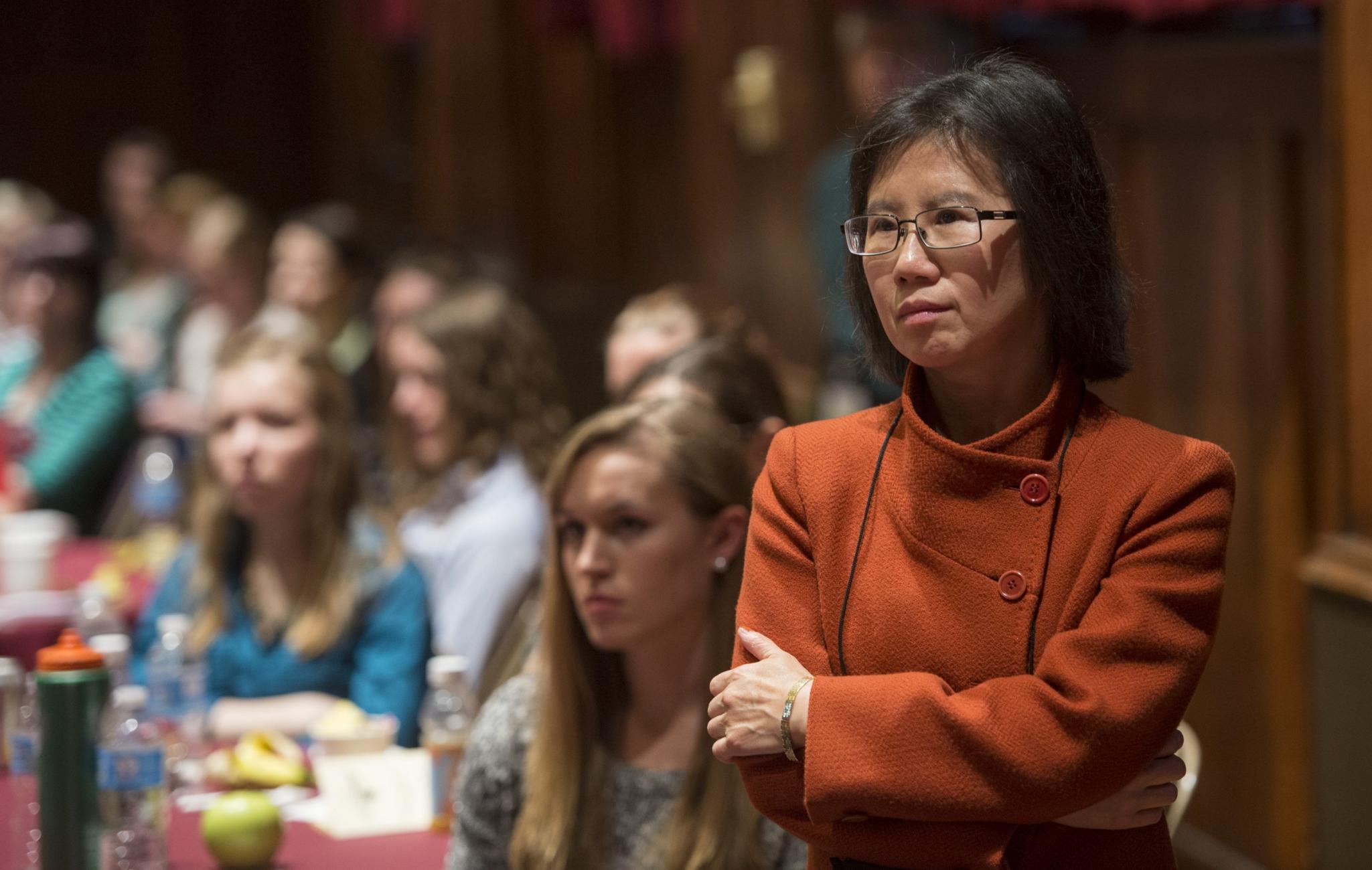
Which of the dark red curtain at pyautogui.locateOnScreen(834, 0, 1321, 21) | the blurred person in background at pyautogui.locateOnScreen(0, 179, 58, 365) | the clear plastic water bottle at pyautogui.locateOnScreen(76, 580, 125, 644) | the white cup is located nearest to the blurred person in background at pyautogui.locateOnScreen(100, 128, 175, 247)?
the blurred person in background at pyautogui.locateOnScreen(0, 179, 58, 365)

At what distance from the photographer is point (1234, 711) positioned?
3.97 meters

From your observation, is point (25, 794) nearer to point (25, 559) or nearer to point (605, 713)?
point (605, 713)

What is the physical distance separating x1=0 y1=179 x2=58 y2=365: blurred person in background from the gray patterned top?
156 inches

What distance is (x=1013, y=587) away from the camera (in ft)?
4.59

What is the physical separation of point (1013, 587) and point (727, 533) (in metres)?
0.90

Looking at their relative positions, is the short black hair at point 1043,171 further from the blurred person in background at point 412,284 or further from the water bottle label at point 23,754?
the blurred person in background at point 412,284

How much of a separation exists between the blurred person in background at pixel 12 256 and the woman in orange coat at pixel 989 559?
190 inches

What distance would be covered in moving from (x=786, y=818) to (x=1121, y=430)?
1.44ft

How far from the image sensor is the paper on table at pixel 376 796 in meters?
2.50

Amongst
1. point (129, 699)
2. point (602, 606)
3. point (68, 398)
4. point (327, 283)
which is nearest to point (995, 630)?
point (602, 606)

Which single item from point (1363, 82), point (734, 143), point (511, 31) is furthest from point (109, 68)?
point (1363, 82)

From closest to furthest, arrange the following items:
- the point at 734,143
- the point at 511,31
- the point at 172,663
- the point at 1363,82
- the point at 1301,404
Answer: the point at 1363,82 → the point at 172,663 → the point at 1301,404 → the point at 734,143 → the point at 511,31

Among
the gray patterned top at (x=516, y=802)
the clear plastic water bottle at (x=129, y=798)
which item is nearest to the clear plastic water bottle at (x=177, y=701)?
the clear plastic water bottle at (x=129, y=798)

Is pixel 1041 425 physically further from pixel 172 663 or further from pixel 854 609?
pixel 172 663
